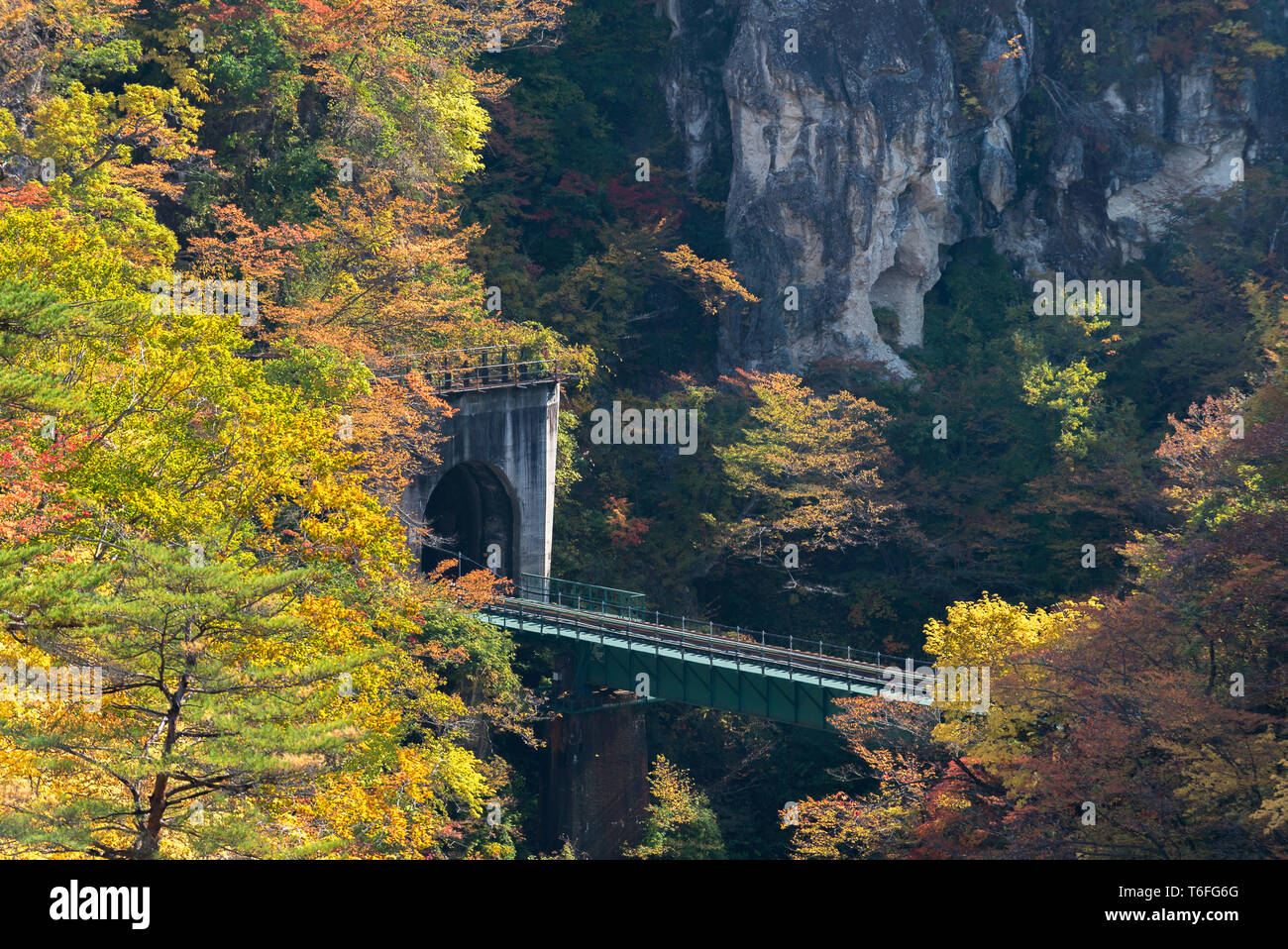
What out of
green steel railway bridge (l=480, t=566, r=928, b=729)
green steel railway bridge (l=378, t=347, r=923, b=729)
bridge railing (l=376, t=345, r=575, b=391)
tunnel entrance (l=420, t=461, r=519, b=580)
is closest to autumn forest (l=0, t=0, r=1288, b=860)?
bridge railing (l=376, t=345, r=575, b=391)

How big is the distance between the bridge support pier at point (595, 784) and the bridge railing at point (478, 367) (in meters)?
8.74

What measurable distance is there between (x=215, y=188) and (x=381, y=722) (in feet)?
67.2

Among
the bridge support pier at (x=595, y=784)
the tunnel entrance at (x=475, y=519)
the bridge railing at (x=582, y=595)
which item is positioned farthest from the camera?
the tunnel entrance at (x=475, y=519)

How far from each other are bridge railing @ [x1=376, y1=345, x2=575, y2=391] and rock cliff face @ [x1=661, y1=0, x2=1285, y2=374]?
33.9 ft

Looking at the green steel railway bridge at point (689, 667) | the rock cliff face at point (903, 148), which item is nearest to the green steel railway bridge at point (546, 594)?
the green steel railway bridge at point (689, 667)

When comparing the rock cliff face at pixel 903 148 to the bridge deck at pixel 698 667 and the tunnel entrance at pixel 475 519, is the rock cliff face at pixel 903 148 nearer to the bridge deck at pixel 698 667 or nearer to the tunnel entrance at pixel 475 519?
the tunnel entrance at pixel 475 519

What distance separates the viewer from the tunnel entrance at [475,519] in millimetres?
37312

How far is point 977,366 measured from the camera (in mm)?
44656

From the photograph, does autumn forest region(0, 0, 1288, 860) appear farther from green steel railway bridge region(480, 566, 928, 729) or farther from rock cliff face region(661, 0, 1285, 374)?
green steel railway bridge region(480, 566, 928, 729)

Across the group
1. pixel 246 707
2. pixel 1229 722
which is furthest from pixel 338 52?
pixel 1229 722

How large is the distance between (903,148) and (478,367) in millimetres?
17303

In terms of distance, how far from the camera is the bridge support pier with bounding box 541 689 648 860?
110ft

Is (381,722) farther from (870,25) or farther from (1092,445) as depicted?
(870,25)

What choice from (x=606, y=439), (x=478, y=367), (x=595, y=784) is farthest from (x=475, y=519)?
(x=595, y=784)
